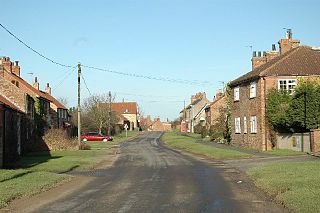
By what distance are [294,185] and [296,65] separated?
81.8 ft

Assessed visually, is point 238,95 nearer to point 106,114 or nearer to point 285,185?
point 285,185

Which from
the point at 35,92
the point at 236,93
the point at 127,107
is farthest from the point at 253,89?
the point at 127,107

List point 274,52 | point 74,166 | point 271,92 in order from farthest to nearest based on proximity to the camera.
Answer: point 274,52
point 271,92
point 74,166

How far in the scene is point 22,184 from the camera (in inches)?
668

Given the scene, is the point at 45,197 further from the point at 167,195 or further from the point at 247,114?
the point at 247,114

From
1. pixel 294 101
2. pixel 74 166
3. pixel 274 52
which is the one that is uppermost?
pixel 274 52

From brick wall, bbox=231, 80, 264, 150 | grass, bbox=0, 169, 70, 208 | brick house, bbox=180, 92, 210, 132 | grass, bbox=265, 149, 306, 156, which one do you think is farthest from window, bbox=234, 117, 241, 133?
brick house, bbox=180, 92, 210, 132

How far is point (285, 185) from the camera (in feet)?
50.8

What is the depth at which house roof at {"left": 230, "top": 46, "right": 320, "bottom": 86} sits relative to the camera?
37656mm

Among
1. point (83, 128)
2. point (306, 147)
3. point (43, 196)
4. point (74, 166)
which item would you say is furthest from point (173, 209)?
point (83, 128)

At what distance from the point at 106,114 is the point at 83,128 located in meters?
5.83

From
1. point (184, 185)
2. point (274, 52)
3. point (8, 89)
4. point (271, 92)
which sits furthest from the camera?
point (274, 52)

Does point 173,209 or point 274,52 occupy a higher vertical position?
point 274,52

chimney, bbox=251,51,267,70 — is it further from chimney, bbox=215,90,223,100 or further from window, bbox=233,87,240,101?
chimney, bbox=215,90,223,100
